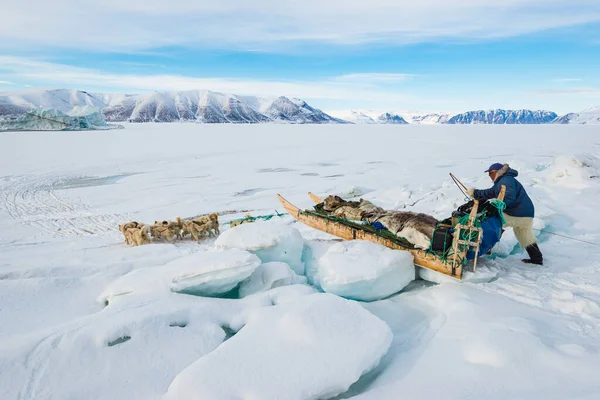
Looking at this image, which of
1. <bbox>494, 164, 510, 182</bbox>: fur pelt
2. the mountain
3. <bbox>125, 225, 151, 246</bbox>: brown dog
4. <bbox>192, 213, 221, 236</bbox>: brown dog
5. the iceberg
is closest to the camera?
<bbox>494, 164, 510, 182</bbox>: fur pelt

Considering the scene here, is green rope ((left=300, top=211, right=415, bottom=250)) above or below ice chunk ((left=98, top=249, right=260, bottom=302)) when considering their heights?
above

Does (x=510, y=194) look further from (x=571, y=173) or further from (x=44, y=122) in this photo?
(x=44, y=122)

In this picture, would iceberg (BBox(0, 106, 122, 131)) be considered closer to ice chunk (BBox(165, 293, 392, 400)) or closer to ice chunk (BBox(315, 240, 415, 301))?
ice chunk (BBox(315, 240, 415, 301))

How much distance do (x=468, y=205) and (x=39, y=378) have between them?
4618mm

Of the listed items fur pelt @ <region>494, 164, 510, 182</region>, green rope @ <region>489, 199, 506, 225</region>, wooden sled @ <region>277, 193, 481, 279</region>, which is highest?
fur pelt @ <region>494, 164, 510, 182</region>

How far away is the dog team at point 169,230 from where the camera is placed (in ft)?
20.5

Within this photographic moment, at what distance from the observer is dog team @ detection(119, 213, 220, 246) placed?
20.5 feet

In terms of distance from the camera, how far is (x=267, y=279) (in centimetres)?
423

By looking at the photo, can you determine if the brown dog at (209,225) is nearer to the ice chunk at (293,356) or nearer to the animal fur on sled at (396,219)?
the animal fur on sled at (396,219)

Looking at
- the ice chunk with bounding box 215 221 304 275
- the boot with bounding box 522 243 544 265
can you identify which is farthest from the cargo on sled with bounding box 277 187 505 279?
the ice chunk with bounding box 215 221 304 275

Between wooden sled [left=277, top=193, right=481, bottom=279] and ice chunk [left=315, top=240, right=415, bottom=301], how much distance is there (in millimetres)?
174

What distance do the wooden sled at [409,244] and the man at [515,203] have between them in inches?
21.5

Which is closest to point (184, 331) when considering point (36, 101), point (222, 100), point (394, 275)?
point (394, 275)

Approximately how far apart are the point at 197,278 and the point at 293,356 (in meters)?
1.43
